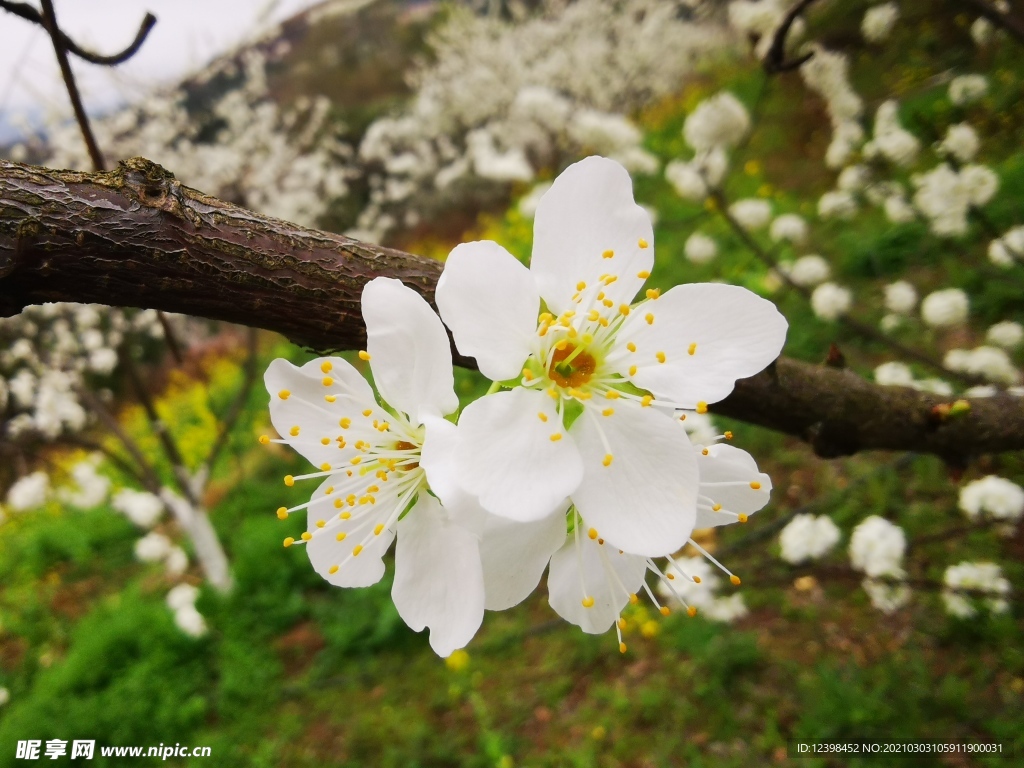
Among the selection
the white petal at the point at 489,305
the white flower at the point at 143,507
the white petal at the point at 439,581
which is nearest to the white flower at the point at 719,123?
the white petal at the point at 489,305

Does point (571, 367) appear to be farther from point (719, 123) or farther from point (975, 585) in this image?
point (719, 123)

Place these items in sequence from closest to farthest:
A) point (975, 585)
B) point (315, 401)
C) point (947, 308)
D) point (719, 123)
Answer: point (315, 401) → point (975, 585) → point (947, 308) → point (719, 123)

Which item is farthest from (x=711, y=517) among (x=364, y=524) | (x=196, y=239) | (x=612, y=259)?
(x=196, y=239)

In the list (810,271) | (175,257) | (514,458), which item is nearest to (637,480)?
(514,458)

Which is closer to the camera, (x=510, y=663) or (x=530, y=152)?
(x=510, y=663)

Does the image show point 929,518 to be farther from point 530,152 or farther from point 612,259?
point 530,152

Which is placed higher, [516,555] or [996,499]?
[516,555]

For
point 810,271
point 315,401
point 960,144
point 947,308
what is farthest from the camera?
point 810,271
